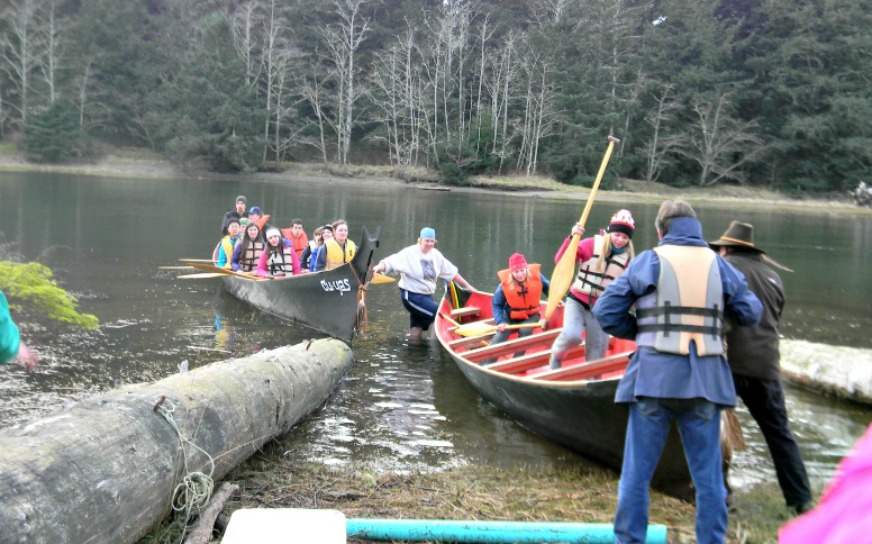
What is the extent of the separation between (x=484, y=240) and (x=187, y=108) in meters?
32.0

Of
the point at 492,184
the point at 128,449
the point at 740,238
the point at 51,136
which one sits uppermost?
the point at 51,136

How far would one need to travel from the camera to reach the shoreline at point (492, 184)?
4256 centimetres

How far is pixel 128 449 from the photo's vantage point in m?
3.80

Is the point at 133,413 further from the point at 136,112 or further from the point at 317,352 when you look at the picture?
the point at 136,112

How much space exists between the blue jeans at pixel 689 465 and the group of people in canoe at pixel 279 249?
8.02 meters

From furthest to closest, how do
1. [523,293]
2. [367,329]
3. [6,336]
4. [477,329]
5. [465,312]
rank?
1. [367,329]
2. [465,312]
3. [477,329]
4. [523,293]
5. [6,336]

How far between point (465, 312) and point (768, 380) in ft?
17.3

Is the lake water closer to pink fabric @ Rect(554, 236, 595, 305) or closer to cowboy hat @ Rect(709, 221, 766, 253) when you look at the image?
pink fabric @ Rect(554, 236, 595, 305)

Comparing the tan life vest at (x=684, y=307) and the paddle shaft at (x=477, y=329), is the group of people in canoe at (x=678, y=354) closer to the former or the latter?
the tan life vest at (x=684, y=307)

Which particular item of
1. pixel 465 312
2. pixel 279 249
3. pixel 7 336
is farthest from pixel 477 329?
pixel 7 336

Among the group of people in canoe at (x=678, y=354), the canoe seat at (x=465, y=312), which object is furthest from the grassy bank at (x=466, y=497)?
the canoe seat at (x=465, y=312)

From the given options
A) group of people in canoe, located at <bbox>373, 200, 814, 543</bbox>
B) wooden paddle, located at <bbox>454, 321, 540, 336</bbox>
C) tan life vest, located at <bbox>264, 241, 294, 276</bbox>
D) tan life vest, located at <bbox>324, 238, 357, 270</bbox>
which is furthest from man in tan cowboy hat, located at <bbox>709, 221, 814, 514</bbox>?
tan life vest, located at <bbox>264, 241, 294, 276</bbox>

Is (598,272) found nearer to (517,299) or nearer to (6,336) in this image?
(517,299)

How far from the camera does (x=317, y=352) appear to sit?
23.6 feet
